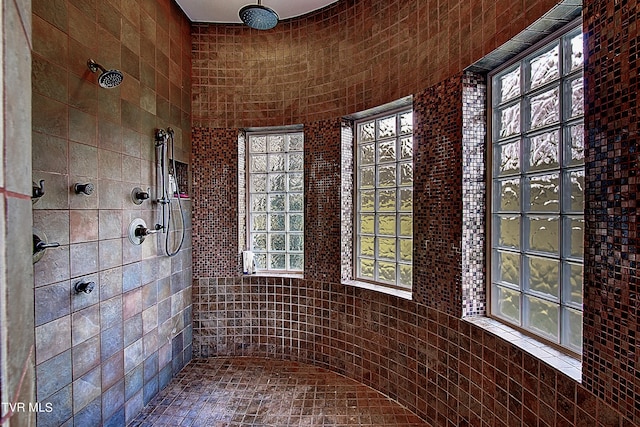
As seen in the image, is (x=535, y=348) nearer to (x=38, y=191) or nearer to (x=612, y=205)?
(x=612, y=205)

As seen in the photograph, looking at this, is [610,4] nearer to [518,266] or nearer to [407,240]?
[518,266]

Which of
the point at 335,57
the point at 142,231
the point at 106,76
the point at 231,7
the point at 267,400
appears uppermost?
the point at 231,7

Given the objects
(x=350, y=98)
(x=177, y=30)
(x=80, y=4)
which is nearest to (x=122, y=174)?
(x=80, y=4)

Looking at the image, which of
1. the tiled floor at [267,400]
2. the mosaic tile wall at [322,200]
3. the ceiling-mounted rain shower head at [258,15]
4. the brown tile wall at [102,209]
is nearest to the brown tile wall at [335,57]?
the mosaic tile wall at [322,200]

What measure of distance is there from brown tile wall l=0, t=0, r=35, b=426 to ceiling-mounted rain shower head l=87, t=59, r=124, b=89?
4.87 feet

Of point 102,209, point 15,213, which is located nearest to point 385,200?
point 102,209

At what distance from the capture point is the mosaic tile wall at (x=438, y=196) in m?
2.08

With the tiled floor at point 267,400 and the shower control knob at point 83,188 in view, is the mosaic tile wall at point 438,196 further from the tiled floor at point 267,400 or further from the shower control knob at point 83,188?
the shower control knob at point 83,188

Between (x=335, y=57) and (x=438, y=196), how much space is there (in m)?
1.57

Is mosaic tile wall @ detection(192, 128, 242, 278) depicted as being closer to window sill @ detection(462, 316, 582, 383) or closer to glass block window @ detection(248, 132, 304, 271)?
glass block window @ detection(248, 132, 304, 271)

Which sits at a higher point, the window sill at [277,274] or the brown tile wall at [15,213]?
the brown tile wall at [15,213]

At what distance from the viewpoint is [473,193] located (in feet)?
6.73

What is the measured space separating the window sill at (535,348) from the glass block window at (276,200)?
1.82 metres

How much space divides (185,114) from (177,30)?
70 centimetres
